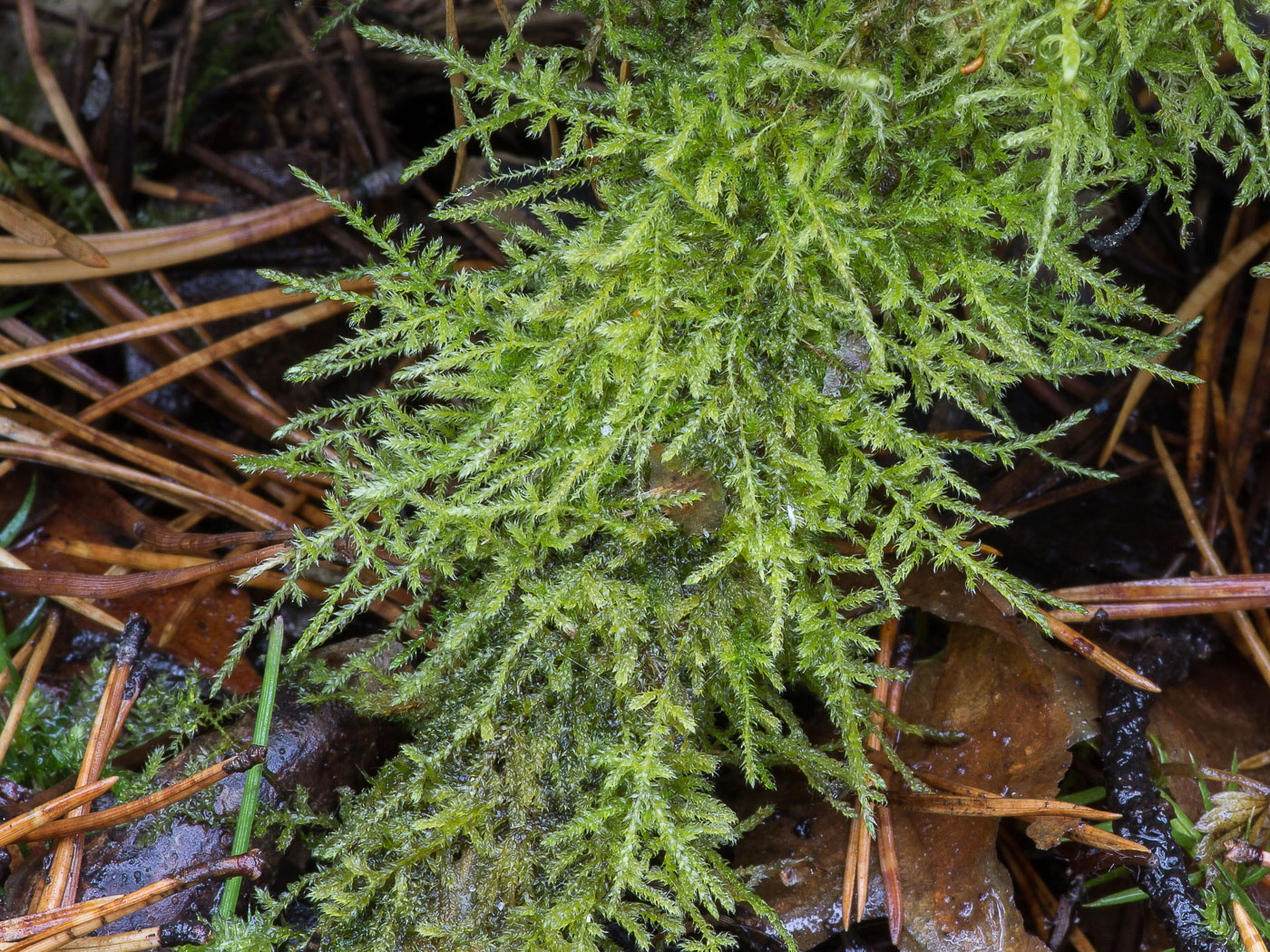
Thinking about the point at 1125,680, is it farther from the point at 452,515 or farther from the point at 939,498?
→ the point at 452,515

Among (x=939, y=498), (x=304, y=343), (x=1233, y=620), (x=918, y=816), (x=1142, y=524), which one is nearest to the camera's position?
(x=939, y=498)

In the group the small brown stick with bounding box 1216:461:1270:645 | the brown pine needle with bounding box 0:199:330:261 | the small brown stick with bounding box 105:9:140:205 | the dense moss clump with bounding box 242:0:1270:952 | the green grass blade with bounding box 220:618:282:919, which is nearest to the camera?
the dense moss clump with bounding box 242:0:1270:952

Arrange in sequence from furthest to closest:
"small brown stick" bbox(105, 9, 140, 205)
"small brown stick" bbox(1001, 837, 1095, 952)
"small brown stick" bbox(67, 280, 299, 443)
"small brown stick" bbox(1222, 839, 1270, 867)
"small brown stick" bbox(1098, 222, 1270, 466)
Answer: "small brown stick" bbox(105, 9, 140, 205) < "small brown stick" bbox(67, 280, 299, 443) < "small brown stick" bbox(1098, 222, 1270, 466) < "small brown stick" bbox(1001, 837, 1095, 952) < "small brown stick" bbox(1222, 839, 1270, 867)

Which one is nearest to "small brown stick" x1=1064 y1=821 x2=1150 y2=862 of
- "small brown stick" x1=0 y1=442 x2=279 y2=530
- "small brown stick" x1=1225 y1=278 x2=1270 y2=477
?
"small brown stick" x1=1225 y1=278 x2=1270 y2=477

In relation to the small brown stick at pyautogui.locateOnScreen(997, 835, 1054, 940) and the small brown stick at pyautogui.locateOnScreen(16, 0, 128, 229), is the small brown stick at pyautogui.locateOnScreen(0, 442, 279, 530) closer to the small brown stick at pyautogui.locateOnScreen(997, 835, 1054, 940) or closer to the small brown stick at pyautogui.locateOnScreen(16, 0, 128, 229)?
the small brown stick at pyautogui.locateOnScreen(16, 0, 128, 229)

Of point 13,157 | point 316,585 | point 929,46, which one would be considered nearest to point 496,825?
point 316,585

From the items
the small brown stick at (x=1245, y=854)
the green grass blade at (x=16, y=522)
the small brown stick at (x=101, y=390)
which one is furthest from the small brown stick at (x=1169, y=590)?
the green grass blade at (x=16, y=522)
